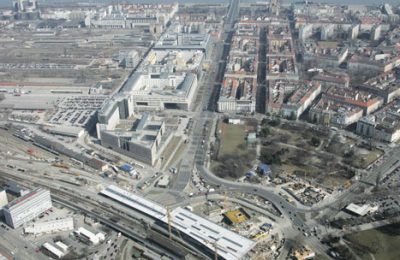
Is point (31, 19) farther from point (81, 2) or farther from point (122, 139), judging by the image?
point (122, 139)

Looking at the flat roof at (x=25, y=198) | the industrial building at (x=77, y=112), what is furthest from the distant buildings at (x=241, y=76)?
the flat roof at (x=25, y=198)

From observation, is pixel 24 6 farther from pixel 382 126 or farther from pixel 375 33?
pixel 382 126

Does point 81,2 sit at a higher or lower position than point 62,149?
higher

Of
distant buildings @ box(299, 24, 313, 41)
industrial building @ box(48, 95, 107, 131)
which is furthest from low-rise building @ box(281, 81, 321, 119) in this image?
distant buildings @ box(299, 24, 313, 41)

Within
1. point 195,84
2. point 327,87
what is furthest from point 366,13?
point 195,84

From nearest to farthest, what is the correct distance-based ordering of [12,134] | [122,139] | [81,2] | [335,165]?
[335,165] < [122,139] < [12,134] < [81,2]

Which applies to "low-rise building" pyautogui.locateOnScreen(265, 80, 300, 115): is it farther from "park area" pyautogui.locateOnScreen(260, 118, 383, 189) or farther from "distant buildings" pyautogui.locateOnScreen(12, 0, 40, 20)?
"distant buildings" pyautogui.locateOnScreen(12, 0, 40, 20)

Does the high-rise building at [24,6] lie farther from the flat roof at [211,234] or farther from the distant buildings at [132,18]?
the flat roof at [211,234]

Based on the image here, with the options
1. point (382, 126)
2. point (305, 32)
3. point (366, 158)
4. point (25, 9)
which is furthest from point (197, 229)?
point (25, 9)
